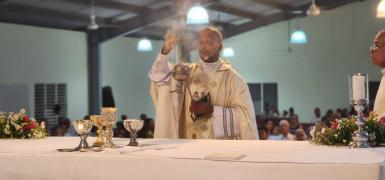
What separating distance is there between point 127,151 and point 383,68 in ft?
5.37

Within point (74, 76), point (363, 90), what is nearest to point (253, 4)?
point (74, 76)

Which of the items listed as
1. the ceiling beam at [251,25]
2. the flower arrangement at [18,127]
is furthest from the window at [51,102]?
the flower arrangement at [18,127]

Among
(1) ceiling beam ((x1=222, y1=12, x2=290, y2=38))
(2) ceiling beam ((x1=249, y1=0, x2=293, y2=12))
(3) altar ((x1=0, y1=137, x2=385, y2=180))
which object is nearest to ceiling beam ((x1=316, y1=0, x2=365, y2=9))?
(2) ceiling beam ((x1=249, y1=0, x2=293, y2=12))

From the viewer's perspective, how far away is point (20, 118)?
13.0ft

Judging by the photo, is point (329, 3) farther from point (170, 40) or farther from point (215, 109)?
point (170, 40)

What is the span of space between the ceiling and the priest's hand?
5.30 metres

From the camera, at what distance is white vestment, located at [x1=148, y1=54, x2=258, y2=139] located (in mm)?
4305

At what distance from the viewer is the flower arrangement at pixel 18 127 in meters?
3.97

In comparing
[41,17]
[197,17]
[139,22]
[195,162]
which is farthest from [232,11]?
[195,162]

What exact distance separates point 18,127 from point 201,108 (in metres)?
1.19

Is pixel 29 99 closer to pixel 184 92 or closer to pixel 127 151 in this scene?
pixel 184 92

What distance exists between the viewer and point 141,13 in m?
14.0

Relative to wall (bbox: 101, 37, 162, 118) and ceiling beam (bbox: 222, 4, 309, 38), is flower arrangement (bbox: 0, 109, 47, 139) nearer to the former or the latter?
wall (bbox: 101, 37, 162, 118)

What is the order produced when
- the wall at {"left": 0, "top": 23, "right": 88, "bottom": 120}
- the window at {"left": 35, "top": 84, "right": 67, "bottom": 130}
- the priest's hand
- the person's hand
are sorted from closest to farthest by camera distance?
1. the person's hand
2. the priest's hand
3. the wall at {"left": 0, "top": 23, "right": 88, "bottom": 120}
4. the window at {"left": 35, "top": 84, "right": 67, "bottom": 130}
